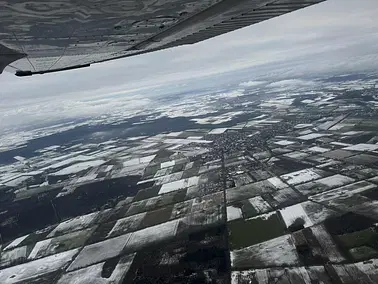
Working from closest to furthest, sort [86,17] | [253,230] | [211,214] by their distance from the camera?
[86,17] → [253,230] → [211,214]

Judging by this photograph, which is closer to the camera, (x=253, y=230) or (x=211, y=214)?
(x=253, y=230)

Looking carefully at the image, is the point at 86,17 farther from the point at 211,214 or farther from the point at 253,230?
the point at 211,214

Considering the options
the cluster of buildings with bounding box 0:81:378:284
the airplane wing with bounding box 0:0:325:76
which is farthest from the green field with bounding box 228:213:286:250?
the airplane wing with bounding box 0:0:325:76

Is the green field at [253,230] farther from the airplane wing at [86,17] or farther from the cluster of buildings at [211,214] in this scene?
the airplane wing at [86,17]

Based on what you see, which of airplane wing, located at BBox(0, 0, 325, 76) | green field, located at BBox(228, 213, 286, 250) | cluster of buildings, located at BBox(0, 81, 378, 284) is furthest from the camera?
green field, located at BBox(228, 213, 286, 250)

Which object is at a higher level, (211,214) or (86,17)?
(86,17)

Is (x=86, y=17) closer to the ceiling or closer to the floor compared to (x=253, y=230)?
closer to the ceiling

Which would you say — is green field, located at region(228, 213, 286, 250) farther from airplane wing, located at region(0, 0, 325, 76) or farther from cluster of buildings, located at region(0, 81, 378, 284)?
airplane wing, located at region(0, 0, 325, 76)

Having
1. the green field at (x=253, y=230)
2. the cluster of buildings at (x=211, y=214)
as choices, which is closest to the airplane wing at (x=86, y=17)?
the cluster of buildings at (x=211, y=214)

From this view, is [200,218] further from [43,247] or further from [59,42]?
[59,42]

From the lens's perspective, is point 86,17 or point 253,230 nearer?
point 86,17

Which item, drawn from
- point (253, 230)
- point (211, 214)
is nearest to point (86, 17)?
point (253, 230)

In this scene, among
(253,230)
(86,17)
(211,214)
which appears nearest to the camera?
(86,17)
